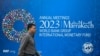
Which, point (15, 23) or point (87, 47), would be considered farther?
point (15, 23)

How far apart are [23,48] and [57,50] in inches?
113

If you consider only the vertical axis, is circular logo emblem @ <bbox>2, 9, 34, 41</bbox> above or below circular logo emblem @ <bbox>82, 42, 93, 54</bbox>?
above

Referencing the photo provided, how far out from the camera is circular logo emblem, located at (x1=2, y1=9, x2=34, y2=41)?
36.5ft

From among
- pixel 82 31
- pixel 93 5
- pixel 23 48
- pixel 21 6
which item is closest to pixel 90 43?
pixel 82 31

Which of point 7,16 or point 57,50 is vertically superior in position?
point 7,16

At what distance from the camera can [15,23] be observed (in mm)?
11172

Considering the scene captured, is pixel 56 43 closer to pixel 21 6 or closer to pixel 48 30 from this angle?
pixel 48 30

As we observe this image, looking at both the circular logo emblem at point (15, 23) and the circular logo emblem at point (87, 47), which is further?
the circular logo emblem at point (15, 23)

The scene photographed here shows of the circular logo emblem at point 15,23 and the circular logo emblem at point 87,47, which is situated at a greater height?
the circular logo emblem at point 15,23

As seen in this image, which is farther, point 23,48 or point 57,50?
point 57,50

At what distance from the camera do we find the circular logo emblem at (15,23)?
36.5ft

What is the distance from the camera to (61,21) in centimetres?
1093

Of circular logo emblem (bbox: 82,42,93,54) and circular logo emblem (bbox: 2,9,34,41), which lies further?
circular logo emblem (bbox: 2,9,34,41)

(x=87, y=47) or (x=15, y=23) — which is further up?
(x=15, y=23)
